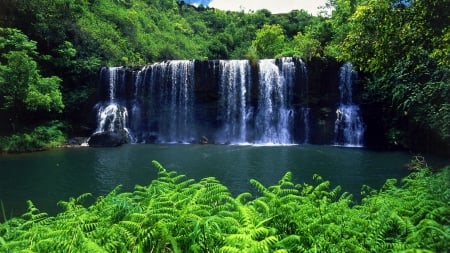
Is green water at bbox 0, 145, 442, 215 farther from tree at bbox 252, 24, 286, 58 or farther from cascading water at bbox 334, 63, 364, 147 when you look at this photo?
tree at bbox 252, 24, 286, 58

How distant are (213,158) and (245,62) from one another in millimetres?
12239

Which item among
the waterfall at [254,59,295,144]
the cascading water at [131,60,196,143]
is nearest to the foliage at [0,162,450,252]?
the waterfall at [254,59,295,144]

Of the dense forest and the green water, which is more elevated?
the dense forest

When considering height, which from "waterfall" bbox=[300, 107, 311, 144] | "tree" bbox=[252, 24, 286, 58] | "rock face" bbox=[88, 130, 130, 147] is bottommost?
"rock face" bbox=[88, 130, 130, 147]

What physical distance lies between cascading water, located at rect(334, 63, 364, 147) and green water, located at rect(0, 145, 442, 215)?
4.80 metres

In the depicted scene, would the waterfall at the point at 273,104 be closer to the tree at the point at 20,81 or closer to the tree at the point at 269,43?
the tree at the point at 20,81

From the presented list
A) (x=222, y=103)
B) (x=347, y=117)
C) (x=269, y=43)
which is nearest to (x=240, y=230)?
(x=347, y=117)

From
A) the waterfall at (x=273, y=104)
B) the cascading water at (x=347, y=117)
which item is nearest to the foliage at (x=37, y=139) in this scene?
the waterfall at (x=273, y=104)

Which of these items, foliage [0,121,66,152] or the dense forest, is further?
foliage [0,121,66,152]

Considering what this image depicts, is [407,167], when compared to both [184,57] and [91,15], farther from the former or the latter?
[184,57]

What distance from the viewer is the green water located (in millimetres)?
13024

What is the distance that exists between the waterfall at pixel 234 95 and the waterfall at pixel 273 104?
110 centimetres

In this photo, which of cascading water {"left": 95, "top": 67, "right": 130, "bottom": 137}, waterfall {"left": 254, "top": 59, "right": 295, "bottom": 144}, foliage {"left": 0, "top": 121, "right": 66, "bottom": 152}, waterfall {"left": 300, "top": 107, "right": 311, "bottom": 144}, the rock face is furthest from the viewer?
cascading water {"left": 95, "top": 67, "right": 130, "bottom": 137}

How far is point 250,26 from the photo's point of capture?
66000 mm
